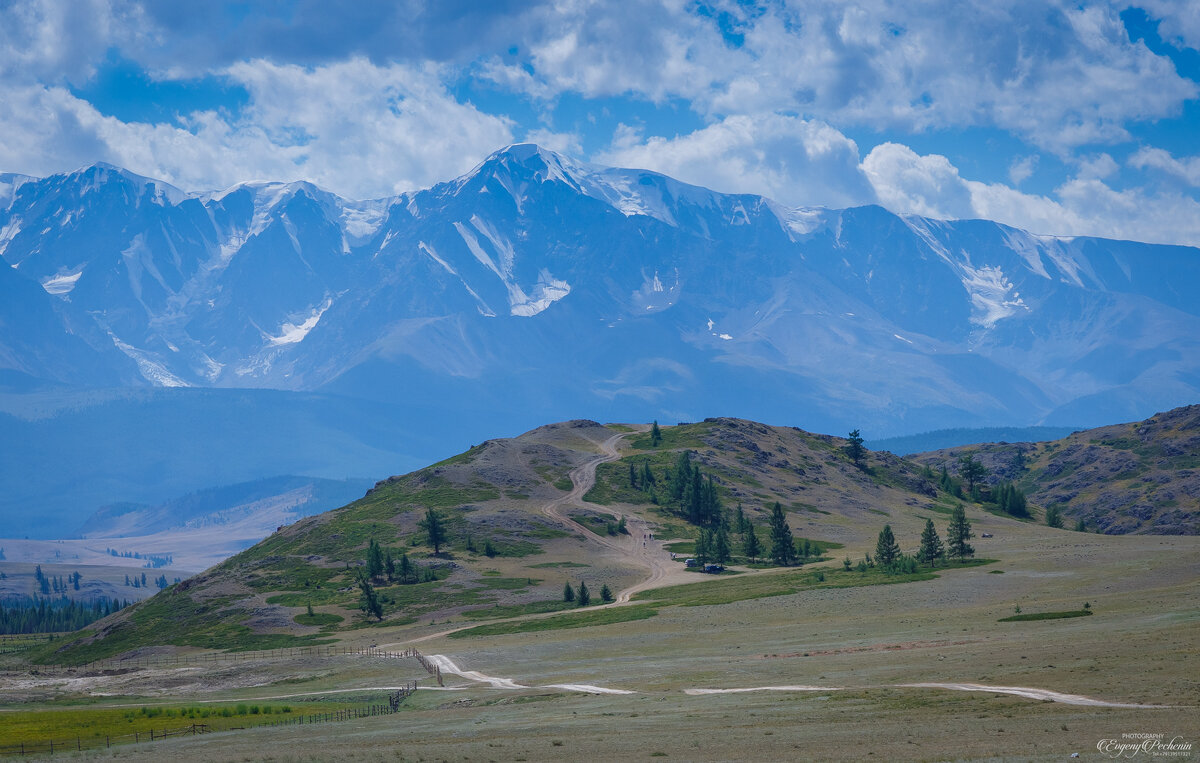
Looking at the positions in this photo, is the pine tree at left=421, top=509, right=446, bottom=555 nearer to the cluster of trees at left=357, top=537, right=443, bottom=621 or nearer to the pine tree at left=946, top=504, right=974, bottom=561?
the cluster of trees at left=357, top=537, right=443, bottom=621

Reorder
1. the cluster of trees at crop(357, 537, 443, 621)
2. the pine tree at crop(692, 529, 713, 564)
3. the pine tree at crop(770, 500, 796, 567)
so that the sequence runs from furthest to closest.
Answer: the pine tree at crop(692, 529, 713, 564) < the pine tree at crop(770, 500, 796, 567) < the cluster of trees at crop(357, 537, 443, 621)

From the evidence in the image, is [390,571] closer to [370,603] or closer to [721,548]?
[370,603]

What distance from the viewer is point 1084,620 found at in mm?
77250

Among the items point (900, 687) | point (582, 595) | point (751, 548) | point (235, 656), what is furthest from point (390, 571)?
point (900, 687)

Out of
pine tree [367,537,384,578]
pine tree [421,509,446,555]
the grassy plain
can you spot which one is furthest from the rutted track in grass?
pine tree [421,509,446,555]

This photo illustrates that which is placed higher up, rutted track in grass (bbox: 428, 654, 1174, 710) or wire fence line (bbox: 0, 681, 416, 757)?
wire fence line (bbox: 0, 681, 416, 757)

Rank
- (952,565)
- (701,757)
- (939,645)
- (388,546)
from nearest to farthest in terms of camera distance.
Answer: (701,757)
(939,645)
(952,565)
(388,546)

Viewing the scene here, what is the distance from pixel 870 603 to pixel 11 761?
8024 cm

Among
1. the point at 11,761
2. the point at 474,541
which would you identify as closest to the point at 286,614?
the point at 474,541

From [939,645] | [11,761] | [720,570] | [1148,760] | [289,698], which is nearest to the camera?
[1148,760]

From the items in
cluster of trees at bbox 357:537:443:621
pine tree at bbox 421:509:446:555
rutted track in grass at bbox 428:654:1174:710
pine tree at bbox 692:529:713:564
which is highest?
pine tree at bbox 421:509:446:555

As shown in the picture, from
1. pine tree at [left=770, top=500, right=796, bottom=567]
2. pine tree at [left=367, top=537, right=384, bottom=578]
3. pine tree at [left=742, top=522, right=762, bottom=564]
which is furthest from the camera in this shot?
pine tree at [left=742, top=522, right=762, bottom=564]

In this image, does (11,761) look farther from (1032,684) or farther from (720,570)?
(720,570)

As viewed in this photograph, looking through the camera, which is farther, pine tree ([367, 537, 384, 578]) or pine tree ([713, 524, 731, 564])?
pine tree ([713, 524, 731, 564])
